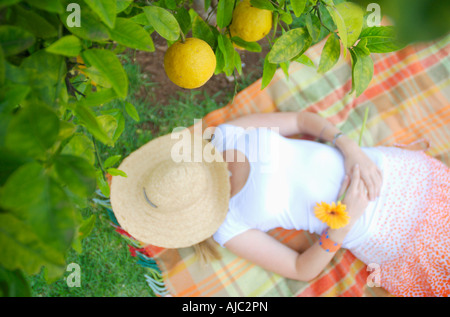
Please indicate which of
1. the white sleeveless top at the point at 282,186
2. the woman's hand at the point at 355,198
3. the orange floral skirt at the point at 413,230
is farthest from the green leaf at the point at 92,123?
the orange floral skirt at the point at 413,230

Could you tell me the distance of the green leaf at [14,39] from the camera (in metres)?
0.39

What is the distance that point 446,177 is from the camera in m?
1.50

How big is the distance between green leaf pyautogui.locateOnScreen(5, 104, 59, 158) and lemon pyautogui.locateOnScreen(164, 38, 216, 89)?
0.31m

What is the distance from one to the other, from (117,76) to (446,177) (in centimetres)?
151

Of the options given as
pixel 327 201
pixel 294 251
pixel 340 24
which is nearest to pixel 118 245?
pixel 294 251

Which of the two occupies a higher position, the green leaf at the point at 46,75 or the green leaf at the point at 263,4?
the green leaf at the point at 263,4

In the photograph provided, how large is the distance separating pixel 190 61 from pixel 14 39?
272 mm

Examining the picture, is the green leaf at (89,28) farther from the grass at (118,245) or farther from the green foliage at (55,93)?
the grass at (118,245)

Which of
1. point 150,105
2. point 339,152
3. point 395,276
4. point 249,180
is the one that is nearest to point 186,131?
point 150,105

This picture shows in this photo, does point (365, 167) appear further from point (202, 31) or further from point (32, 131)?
point (32, 131)

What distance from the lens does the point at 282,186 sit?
4.93 feet

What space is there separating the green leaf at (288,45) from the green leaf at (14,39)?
0.34m

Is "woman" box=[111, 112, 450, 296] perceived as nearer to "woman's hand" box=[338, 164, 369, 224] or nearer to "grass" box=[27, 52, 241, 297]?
"woman's hand" box=[338, 164, 369, 224]

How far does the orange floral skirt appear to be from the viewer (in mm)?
1404
